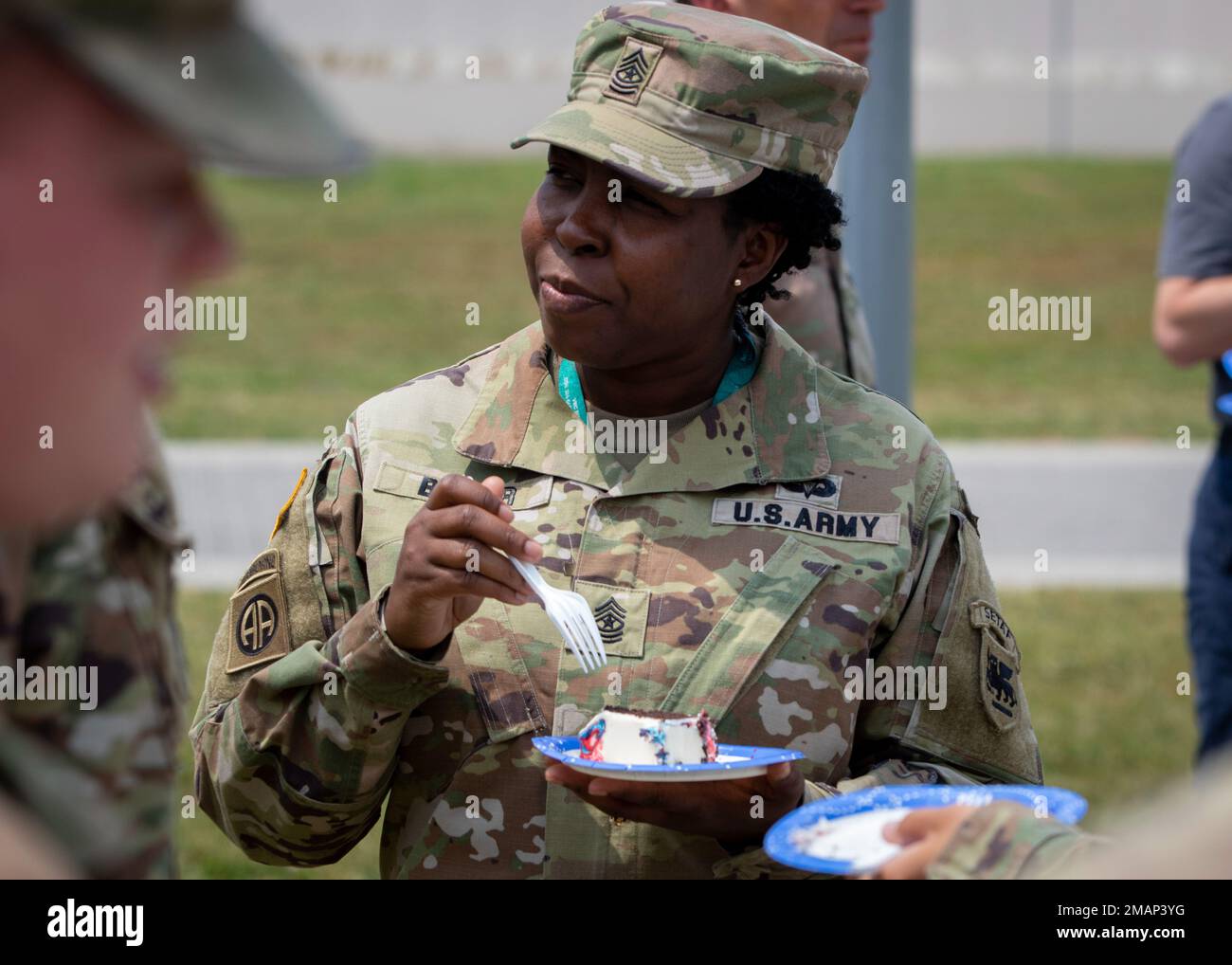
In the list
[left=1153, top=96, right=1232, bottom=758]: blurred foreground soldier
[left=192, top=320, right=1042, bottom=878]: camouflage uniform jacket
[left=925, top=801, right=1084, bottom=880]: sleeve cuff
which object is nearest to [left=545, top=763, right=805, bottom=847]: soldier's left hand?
[left=192, top=320, right=1042, bottom=878]: camouflage uniform jacket

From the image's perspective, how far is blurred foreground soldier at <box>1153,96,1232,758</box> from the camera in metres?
4.17

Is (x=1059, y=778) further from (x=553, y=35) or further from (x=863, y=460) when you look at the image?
(x=553, y=35)

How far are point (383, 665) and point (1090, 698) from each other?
536 centimetres

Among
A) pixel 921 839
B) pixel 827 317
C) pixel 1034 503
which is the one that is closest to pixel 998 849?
pixel 921 839

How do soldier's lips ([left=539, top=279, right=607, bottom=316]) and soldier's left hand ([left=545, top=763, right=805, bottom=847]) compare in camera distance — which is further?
soldier's lips ([left=539, top=279, right=607, bottom=316])

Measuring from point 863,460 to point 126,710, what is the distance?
158cm

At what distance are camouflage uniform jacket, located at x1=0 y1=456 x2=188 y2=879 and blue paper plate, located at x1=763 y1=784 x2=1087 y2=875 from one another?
0.83m

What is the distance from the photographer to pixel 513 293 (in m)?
17.0

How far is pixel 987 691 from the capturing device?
2.83m

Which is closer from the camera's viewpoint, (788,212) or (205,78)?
(205,78)

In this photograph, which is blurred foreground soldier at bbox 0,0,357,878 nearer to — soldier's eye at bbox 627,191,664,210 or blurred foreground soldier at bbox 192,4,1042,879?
blurred foreground soldier at bbox 192,4,1042,879

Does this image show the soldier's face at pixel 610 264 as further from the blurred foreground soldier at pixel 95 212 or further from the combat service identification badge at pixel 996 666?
the blurred foreground soldier at pixel 95 212

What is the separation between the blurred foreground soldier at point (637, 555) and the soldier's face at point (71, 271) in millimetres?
1377

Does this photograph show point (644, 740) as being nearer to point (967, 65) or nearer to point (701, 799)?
point (701, 799)
